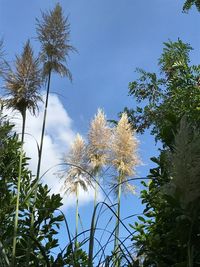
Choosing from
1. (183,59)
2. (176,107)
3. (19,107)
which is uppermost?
(183,59)

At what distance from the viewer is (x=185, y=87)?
7.32m

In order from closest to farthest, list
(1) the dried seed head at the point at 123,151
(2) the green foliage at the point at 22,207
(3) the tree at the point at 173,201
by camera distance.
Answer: (3) the tree at the point at 173,201 → (2) the green foliage at the point at 22,207 → (1) the dried seed head at the point at 123,151

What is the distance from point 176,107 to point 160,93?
1.92 meters

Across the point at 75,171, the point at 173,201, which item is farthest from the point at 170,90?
the point at 173,201

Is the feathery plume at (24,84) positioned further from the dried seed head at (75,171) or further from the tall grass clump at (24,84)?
the dried seed head at (75,171)

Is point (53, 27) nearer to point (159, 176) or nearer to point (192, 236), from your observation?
point (159, 176)

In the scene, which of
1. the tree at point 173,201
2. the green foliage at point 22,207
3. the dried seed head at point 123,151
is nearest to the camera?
the tree at point 173,201

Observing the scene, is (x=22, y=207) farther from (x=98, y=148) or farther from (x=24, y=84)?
(x=98, y=148)

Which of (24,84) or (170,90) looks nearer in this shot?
(24,84)

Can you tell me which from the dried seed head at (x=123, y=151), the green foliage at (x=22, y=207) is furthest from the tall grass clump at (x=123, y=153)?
the green foliage at (x=22, y=207)

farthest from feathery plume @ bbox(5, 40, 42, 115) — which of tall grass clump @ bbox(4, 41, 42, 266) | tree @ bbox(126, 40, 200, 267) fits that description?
tree @ bbox(126, 40, 200, 267)

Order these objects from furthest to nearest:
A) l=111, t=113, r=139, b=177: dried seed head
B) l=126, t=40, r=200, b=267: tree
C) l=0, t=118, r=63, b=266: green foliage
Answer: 1. l=111, t=113, r=139, b=177: dried seed head
2. l=0, t=118, r=63, b=266: green foliage
3. l=126, t=40, r=200, b=267: tree

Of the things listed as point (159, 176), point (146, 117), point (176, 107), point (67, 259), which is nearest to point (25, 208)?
point (67, 259)

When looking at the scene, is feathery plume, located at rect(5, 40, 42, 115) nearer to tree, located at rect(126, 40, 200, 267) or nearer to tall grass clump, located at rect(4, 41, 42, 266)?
tall grass clump, located at rect(4, 41, 42, 266)
